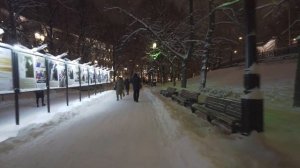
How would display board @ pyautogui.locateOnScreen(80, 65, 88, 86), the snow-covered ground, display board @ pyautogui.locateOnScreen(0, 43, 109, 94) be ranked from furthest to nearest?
display board @ pyautogui.locateOnScreen(80, 65, 88, 86), display board @ pyautogui.locateOnScreen(0, 43, 109, 94), the snow-covered ground

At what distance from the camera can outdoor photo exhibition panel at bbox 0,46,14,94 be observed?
477 inches

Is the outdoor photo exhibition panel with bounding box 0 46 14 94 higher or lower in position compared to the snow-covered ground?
higher

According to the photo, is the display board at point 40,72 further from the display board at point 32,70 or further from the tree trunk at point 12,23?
the tree trunk at point 12,23

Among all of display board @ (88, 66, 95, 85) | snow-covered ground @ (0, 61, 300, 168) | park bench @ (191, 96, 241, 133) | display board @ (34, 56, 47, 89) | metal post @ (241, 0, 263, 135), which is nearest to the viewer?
snow-covered ground @ (0, 61, 300, 168)

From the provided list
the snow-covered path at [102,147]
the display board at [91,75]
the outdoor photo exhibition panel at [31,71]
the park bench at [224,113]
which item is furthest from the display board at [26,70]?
the display board at [91,75]

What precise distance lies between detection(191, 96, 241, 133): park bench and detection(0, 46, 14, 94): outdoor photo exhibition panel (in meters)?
5.78

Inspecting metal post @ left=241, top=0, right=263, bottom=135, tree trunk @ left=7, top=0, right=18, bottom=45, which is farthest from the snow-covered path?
tree trunk @ left=7, top=0, right=18, bottom=45

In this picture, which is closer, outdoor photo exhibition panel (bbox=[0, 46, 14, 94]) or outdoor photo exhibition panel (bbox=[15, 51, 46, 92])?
outdoor photo exhibition panel (bbox=[0, 46, 14, 94])

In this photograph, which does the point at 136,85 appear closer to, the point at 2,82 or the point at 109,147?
the point at 2,82

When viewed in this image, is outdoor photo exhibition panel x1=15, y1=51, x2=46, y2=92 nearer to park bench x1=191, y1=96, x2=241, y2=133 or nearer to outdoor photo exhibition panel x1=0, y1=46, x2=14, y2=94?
outdoor photo exhibition panel x1=0, y1=46, x2=14, y2=94

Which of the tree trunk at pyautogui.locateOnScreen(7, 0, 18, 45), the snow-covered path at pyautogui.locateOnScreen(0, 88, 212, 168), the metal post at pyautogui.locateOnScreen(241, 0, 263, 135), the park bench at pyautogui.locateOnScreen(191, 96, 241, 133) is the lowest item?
the snow-covered path at pyautogui.locateOnScreen(0, 88, 212, 168)

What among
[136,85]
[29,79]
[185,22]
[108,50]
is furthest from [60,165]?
[108,50]

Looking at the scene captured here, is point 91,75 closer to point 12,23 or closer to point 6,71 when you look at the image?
point 12,23

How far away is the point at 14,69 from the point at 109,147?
4.87m
